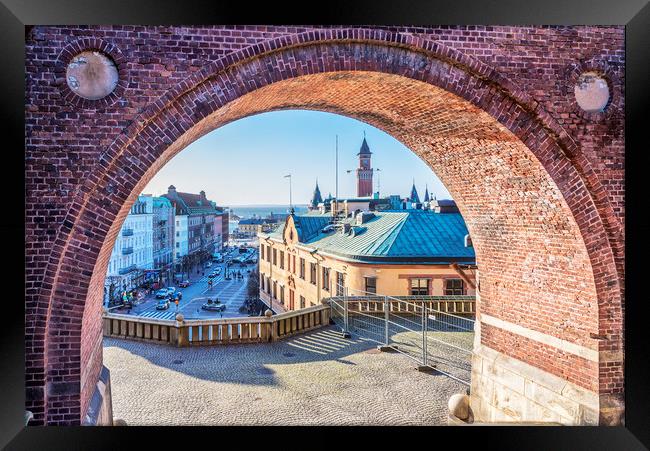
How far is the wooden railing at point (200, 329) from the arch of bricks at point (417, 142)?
4.29m

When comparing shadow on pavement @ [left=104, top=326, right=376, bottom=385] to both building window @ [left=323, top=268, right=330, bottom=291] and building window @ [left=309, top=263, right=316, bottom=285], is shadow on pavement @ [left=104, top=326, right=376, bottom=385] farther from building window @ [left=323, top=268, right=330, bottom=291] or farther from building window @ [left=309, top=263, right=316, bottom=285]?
building window @ [left=309, top=263, right=316, bottom=285]

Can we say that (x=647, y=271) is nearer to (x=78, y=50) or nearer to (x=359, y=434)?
(x=359, y=434)

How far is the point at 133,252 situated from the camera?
57438 mm

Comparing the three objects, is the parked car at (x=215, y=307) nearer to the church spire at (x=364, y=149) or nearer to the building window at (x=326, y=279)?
the building window at (x=326, y=279)

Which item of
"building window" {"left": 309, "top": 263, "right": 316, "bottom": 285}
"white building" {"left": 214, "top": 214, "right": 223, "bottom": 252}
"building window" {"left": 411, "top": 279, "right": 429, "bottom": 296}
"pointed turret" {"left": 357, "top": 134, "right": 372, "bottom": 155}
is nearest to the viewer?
"building window" {"left": 411, "top": 279, "right": 429, "bottom": 296}

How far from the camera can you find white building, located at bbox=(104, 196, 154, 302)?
5428 centimetres

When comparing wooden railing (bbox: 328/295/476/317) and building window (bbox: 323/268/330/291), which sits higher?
wooden railing (bbox: 328/295/476/317)

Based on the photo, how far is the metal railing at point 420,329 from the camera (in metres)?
10.2

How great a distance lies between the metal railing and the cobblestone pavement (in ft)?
1.67

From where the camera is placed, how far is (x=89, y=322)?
231 inches

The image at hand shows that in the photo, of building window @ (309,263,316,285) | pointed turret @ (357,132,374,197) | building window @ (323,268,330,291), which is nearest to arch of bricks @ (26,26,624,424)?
building window @ (323,268,330,291)

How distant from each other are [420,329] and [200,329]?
5.89 m
